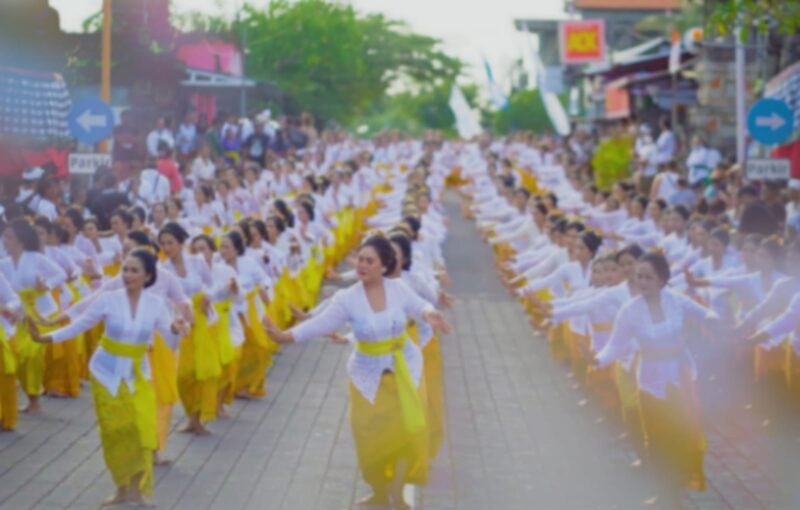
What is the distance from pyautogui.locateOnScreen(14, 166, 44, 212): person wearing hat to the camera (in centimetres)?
2127

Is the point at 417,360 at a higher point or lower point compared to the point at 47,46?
lower

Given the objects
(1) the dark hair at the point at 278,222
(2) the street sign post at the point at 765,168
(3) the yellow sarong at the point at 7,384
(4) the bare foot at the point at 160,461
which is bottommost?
(4) the bare foot at the point at 160,461

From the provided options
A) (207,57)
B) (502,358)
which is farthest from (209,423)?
(207,57)

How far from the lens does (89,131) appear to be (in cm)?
2459

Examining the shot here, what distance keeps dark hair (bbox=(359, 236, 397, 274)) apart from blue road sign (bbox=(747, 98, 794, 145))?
1208 cm

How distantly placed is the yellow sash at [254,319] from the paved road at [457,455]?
21.4 inches

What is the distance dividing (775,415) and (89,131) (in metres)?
11.5

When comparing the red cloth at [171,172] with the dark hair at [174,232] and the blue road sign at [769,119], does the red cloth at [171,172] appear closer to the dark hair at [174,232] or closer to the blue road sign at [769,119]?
the blue road sign at [769,119]

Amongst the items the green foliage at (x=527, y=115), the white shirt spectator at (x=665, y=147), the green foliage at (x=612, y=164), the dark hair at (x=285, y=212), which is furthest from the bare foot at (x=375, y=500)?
the green foliage at (x=527, y=115)

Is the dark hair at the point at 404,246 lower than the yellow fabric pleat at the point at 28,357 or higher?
higher

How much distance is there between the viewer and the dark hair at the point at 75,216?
61.6 feet

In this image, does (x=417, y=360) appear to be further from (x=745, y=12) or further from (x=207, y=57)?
(x=207, y=57)

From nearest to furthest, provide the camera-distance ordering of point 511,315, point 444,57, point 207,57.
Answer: point 511,315, point 207,57, point 444,57

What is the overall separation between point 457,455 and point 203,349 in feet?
7.89
